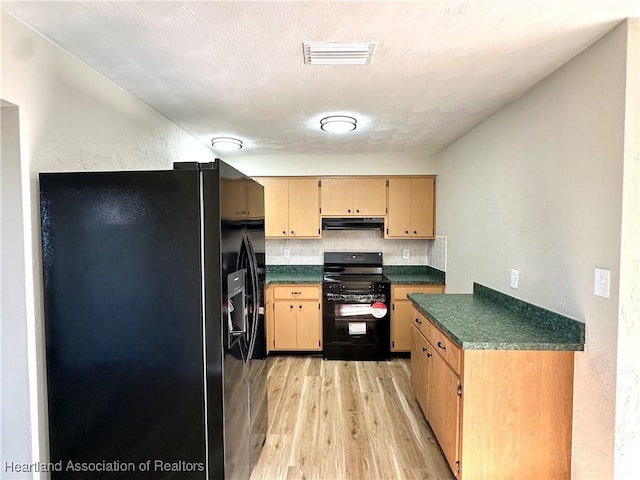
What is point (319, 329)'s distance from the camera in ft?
12.4

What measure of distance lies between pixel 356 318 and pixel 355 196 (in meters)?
1.42

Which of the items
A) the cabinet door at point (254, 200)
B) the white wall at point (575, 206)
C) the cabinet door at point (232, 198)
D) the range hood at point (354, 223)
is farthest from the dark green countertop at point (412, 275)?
the cabinet door at point (232, 198)

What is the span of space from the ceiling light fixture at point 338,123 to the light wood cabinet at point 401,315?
1.89 metres

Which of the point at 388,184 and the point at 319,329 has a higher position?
the point at 388,184

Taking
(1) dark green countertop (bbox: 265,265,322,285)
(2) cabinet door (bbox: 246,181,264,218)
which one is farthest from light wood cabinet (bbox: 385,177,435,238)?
(2) cabinet door (bbox: 246,181,264,218)

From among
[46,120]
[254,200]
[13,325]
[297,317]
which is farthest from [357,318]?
[46,120]

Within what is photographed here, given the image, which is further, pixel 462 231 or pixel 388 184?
pixel 388 184

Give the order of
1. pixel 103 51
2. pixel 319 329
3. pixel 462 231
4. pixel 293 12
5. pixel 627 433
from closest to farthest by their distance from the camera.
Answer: pixel 293 12, pixel 627 433, pixel 103 51, pixel 462 231, pixel 319 329

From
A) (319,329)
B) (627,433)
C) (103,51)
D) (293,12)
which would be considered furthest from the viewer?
(319,329)

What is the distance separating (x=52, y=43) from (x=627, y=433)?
9.99 feet

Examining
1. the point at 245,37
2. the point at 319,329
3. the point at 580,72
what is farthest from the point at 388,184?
the point at 245,37

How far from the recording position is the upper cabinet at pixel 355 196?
391 centimetres

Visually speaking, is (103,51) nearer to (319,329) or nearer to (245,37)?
(245,37)

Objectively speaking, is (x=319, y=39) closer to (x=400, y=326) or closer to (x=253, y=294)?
(x=253, y=294)
